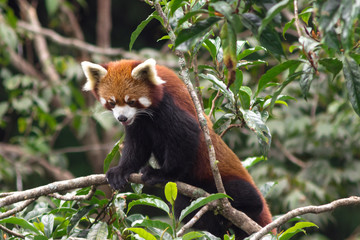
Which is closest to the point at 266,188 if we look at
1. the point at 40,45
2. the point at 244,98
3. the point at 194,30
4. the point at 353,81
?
the point at 244,98

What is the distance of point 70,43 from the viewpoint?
6.68 m

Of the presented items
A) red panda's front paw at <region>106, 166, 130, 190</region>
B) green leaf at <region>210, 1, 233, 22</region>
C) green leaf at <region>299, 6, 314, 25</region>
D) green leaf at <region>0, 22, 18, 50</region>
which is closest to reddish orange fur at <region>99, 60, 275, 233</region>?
red panda's front paw at <region>106, 166, 130, 190</region>

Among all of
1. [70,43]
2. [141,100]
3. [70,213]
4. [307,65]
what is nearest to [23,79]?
[70,43]

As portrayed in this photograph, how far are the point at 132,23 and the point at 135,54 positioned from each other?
7.46ft

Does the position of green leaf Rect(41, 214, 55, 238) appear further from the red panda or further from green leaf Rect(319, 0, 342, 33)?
green leaf Rect(319, 0, 342, 33)

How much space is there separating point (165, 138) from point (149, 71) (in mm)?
412

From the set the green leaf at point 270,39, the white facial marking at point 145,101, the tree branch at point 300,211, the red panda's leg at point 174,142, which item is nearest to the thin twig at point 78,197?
the red panda's leg at point 174,142

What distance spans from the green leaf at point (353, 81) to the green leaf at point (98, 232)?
1.23m

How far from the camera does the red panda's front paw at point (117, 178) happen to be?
8.97 ft

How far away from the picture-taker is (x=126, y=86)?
3.03 metres

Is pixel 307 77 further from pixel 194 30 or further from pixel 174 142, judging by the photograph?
pixel 174 142

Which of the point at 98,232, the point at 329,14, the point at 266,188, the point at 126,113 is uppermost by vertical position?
the point at 329,14

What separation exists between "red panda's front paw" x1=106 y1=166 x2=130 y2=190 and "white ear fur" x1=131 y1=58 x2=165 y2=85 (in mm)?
568

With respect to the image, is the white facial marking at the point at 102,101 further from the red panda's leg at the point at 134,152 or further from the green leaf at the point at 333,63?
the green leaf at the point at 333,63
